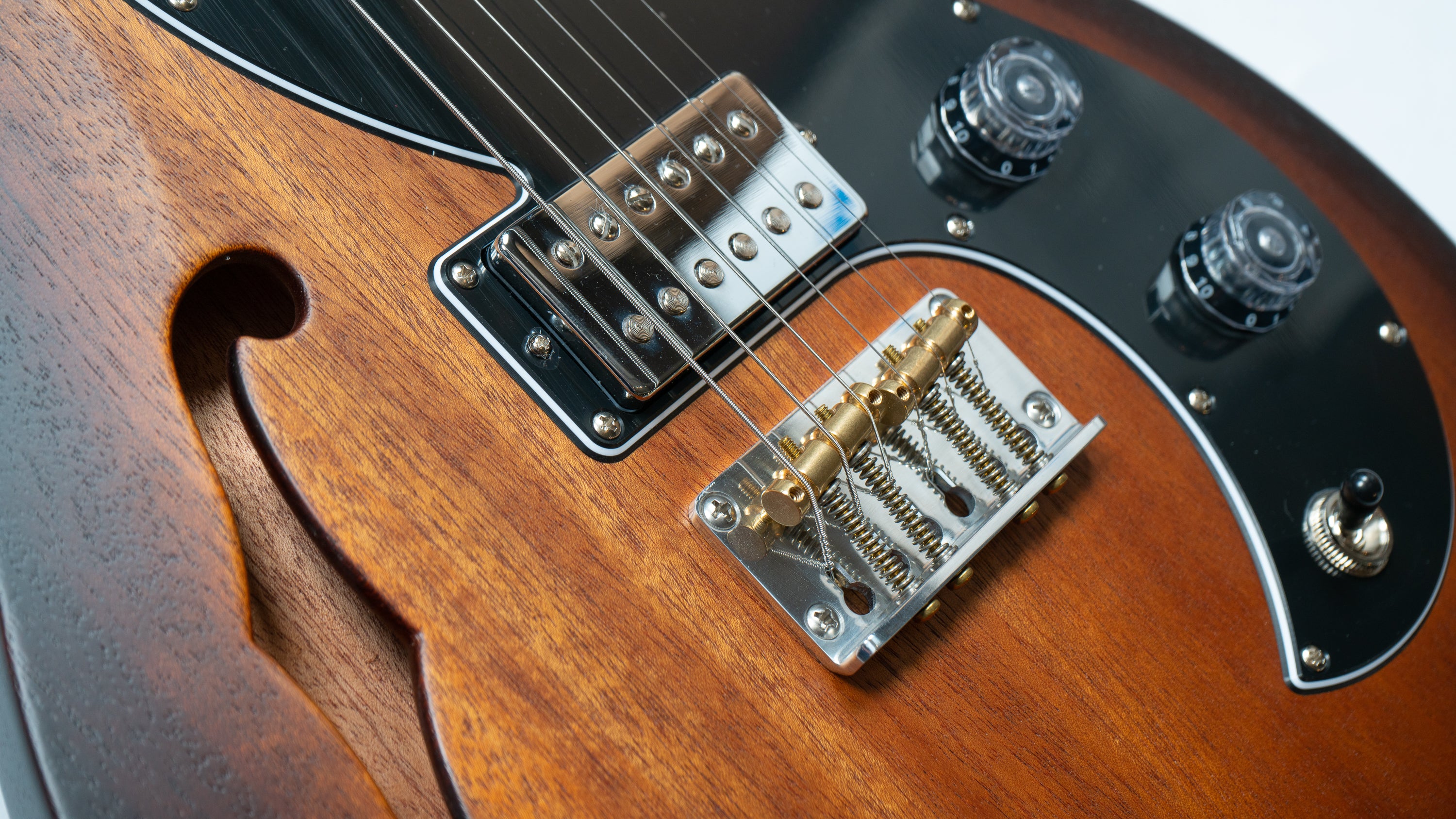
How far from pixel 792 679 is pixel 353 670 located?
0.26m

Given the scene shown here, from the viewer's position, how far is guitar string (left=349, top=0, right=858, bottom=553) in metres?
0.63

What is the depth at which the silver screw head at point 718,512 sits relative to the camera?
615 millimetres

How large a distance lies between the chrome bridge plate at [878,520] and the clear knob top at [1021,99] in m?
0.22

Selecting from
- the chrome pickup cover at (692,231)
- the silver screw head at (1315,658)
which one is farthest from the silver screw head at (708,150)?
the silver screw head at (1315,658)

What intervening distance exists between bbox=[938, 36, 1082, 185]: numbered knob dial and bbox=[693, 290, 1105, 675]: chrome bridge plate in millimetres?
202

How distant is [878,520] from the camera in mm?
645

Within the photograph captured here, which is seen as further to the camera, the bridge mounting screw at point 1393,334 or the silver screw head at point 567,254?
the bridge mounting screw at point 1393,334

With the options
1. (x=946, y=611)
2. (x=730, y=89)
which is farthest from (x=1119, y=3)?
(x=946, y=611)

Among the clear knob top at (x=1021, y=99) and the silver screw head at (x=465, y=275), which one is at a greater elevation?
the clear knob top at (x=1021, y=99)

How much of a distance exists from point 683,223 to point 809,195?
0.38 feet

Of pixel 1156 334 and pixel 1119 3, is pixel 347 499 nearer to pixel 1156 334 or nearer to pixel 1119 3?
pixel 1156 334

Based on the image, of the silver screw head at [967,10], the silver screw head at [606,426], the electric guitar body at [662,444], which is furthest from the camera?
the silver screw head at [967,10]

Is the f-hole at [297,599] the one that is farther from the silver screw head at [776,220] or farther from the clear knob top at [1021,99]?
the clear knob top at [1021,99]

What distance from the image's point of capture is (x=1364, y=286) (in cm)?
93
